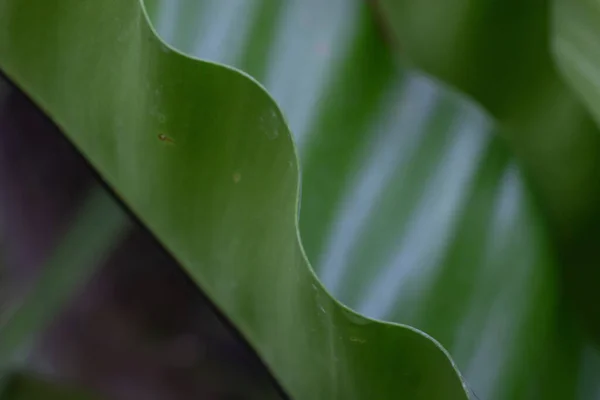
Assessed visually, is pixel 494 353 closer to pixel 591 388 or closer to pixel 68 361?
pixel 591 388

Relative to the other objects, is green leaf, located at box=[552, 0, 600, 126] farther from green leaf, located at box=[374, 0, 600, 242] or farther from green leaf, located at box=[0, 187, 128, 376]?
green leaf, located at box=[0, 187, 128, 376]

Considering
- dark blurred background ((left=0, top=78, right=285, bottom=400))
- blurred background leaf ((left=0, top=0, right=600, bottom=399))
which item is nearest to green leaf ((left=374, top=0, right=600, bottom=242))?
blurred background leaf ((left=0, top=0, right=600, bottom=399))

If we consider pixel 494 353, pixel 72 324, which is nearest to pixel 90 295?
pixel 72 324

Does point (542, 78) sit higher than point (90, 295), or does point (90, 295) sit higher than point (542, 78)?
point (542, 78)

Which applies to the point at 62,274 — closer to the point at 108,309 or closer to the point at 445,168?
the point at 108,309

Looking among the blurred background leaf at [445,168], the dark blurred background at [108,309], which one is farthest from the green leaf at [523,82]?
the dark blurred background at [108,309]

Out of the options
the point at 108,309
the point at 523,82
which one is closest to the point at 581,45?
the point at 523,82
